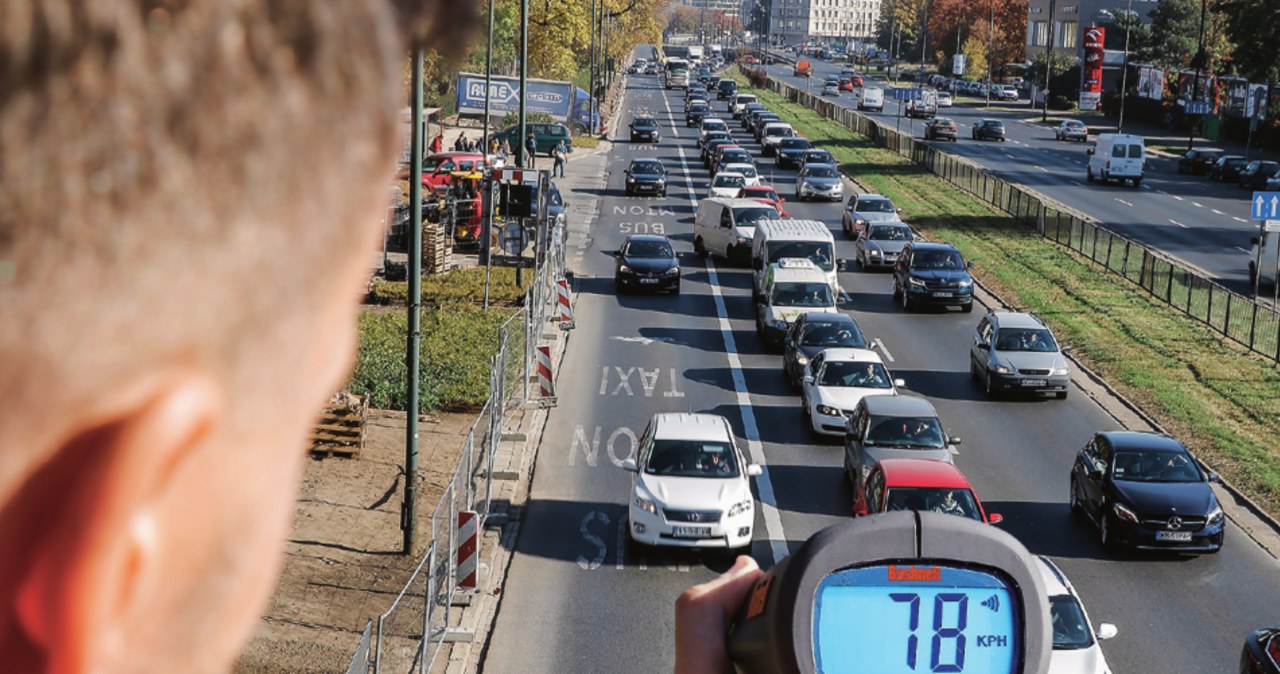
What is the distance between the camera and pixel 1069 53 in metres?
145

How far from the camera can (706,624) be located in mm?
3195

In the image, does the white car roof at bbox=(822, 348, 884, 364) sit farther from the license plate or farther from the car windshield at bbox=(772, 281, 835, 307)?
the license plate

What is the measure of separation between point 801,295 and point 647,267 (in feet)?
24.5

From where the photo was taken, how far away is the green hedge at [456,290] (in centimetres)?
4025

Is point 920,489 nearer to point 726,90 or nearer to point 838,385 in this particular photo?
point 838,385

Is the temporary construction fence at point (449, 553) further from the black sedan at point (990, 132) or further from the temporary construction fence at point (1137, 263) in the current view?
the black sedan at point (990, 132)

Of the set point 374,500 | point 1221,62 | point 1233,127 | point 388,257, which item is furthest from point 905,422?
point 1221,62

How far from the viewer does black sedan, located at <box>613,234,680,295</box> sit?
145ft

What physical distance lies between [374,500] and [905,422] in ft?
27.6

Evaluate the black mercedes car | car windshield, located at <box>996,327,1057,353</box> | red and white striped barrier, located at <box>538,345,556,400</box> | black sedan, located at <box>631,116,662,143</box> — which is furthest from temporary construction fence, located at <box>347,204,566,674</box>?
black sedan, located at <box>631,116,662,143</box>

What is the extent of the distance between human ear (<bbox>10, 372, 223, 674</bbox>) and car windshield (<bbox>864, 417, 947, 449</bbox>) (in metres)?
24.7

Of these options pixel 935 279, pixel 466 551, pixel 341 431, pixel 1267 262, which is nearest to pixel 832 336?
pixel 935 279

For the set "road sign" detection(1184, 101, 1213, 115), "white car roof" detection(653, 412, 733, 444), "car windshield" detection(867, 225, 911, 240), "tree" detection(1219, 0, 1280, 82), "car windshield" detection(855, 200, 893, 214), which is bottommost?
"white car roof" detection(653, 412, 733, 444)

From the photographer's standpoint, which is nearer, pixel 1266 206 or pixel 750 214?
pixel 1266 206
